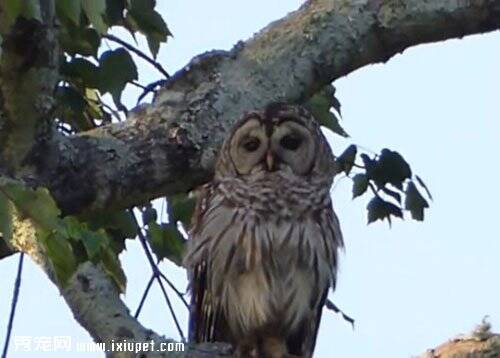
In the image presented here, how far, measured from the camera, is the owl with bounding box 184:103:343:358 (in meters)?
3.56

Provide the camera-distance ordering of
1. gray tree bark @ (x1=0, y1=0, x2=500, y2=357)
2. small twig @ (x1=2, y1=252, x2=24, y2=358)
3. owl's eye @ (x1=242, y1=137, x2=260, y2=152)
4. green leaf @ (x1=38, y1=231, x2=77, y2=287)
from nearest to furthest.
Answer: green leaf @ (x1=38, y1=231, x2=77, y2=287)
small twig @ (x1=2, y1=252, x2=24, y2=358)
gray tree bark @ (x1=0, y1=0, x2=500, y2=357)
owl's eye @ (x1=242, y1=137, x2=260, y2=152)

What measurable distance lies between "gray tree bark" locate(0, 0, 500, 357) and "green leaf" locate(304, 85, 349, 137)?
48 centimetres

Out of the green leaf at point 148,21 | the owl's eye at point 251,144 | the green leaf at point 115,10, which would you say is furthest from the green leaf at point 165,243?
the green leaf at point 115,10

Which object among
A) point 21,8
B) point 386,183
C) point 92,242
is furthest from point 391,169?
point 21,8

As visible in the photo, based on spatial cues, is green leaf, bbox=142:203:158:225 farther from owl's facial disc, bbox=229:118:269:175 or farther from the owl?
owl's facial disc, bbox=229:118:269:175

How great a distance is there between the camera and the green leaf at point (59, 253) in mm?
1959

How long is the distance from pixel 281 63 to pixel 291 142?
67cm

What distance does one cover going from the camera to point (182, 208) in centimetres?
392

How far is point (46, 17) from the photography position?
8.25 ft

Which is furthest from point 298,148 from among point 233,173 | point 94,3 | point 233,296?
point 94,3

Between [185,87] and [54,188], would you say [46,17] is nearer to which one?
[54,188]

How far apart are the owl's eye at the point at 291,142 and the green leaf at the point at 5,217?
2034 mm

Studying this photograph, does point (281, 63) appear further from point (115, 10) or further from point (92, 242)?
point (92, 242)

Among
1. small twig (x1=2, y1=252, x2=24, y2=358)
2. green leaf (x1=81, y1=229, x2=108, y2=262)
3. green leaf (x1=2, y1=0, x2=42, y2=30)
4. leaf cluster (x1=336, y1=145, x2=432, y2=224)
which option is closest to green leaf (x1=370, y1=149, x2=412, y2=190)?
leaf cluster (x1=336, y1=145, x2=432, y2=224)
